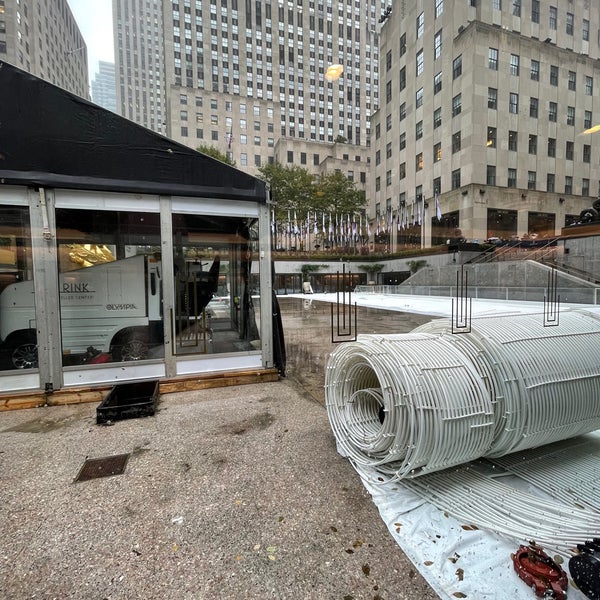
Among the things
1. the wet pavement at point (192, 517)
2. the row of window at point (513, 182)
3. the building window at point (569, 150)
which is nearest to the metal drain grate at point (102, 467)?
the wet pavement at point (192, 517)

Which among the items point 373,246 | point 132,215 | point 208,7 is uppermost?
point 208,7

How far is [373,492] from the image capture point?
246cm

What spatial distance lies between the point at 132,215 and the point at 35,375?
2599mm

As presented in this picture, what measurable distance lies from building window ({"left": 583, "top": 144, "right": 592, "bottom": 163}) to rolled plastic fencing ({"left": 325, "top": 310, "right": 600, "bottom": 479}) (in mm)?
43642

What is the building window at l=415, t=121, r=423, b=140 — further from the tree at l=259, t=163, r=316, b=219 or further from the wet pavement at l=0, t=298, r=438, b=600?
the wet pavement at l=0, t=298, r=438, b=600

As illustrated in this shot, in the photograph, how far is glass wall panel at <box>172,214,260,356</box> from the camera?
5.45m

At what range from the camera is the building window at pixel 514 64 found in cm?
3022

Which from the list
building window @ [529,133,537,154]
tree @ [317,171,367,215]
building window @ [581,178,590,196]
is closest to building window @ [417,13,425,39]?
building window @ [529,133,537,154]

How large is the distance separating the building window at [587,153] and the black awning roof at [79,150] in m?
44.3

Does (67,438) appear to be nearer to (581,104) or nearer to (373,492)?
(373,492)

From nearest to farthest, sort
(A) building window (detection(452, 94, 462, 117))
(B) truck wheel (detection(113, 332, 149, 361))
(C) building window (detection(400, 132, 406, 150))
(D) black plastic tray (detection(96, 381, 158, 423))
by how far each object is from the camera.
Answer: (D) black plastic tray (detection(96, 381, 158, 423)), (B) truck wheel (detection(113, 332, 149, 361)), (A) building window (detection(452, 94, 462, 117)), (C) building window (detection(400, 132, 406, 150))

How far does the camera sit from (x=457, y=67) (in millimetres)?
30094

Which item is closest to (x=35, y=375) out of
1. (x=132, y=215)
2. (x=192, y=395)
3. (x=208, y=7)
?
(x=192, y=395)

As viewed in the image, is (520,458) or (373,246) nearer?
(520,458)
